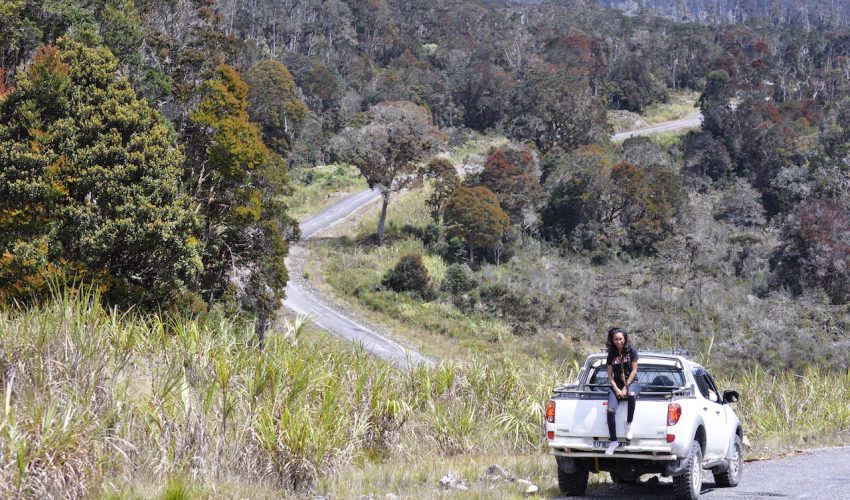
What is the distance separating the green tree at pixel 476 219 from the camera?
142 ft

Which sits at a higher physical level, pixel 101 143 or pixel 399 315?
pixel 101 143

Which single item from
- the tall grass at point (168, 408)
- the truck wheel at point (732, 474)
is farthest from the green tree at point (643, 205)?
the tall grass at point (168, 408)

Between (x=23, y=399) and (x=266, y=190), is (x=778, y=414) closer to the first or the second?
(x=23, y=399)

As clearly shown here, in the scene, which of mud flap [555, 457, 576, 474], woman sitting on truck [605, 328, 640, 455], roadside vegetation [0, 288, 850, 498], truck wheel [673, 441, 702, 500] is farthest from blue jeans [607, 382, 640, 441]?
roadside vegetation [0, 288, 850, 498]

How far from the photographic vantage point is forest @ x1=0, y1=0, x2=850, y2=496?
8.55 meters

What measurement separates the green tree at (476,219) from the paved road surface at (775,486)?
106 ft

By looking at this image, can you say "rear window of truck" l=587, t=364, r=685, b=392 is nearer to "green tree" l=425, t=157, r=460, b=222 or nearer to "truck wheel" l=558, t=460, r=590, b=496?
"truck wheel" l=558, t=460, r=590, b=496

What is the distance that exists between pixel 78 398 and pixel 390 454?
168 inches

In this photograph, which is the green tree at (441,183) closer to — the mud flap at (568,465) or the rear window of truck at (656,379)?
the rear window of truck at (656,379)

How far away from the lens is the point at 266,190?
28172mm

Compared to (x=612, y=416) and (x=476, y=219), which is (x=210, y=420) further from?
(x=476, y=219)

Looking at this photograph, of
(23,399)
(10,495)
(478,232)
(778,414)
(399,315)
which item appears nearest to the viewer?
(10,495)

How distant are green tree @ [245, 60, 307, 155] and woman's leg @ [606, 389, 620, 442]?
50.5 metres

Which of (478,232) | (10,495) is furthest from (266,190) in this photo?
(10,495)
